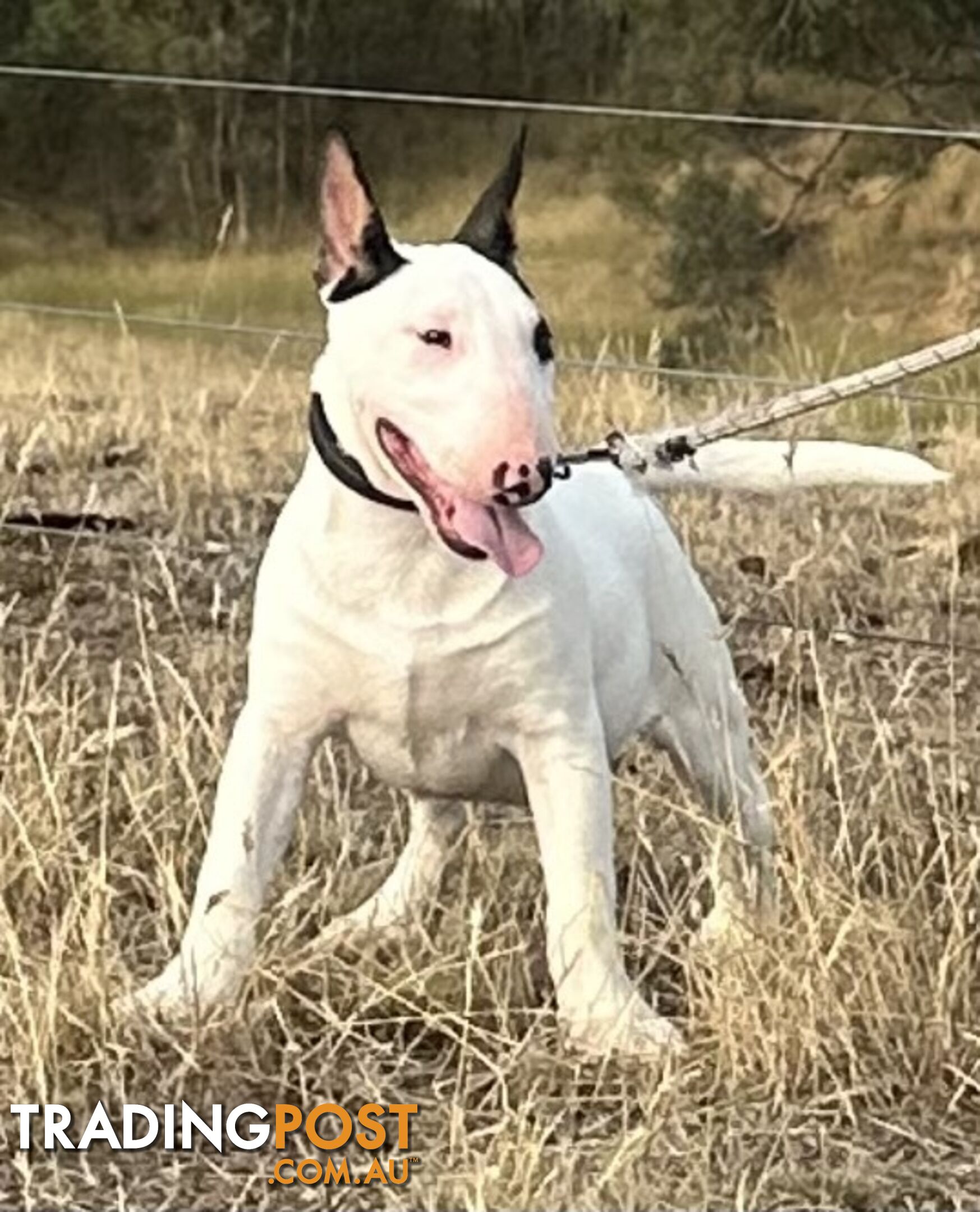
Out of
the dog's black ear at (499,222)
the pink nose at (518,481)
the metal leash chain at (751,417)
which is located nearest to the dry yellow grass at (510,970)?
the metal leash chain at (751,417)

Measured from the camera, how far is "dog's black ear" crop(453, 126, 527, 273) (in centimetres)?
278

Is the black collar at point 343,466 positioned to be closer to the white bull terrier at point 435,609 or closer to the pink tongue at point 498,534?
the white bull terrier at point 435,609

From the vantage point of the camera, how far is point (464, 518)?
8.66ft

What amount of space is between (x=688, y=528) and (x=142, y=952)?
2.39m

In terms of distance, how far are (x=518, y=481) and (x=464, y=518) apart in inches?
2.7

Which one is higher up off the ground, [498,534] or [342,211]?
[342,211]

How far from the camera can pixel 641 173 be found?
983cm

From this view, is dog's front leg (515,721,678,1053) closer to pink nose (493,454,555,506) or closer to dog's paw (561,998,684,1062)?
dog's paw (561,998,684,1062)

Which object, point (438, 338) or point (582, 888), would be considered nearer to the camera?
point (438, 338)

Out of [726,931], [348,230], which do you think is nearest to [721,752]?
[726,931]

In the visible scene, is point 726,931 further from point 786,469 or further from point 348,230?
point 348,230

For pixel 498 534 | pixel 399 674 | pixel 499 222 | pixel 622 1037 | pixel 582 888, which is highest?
pixel 499 222

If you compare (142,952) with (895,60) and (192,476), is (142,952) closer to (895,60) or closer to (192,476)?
(192,476)

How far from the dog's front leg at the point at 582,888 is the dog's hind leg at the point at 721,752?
282 millimetres
